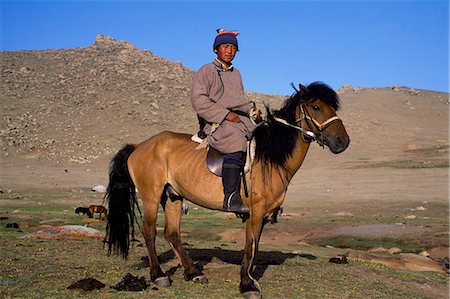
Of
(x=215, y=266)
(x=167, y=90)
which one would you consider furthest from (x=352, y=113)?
(x=215, y=266)

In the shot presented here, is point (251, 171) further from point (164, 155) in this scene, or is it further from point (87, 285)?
point (87, 285)

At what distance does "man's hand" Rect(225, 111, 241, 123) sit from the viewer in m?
8.05

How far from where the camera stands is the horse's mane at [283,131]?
25.8ft

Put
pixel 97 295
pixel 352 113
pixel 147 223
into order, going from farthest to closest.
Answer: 1. pixel 352 113
2. pixel 147 223
3. pixel 97 295

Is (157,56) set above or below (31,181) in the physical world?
above

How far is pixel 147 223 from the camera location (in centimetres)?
877

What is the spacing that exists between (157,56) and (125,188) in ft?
257

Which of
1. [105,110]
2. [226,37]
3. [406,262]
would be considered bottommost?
[406,262]

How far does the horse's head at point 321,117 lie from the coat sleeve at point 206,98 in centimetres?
116

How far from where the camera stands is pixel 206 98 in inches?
320

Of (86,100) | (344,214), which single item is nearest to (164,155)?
(344,214)

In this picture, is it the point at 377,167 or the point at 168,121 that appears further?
the point at 168,121

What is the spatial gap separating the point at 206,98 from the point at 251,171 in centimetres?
130

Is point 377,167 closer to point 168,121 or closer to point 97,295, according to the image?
point 168,121
